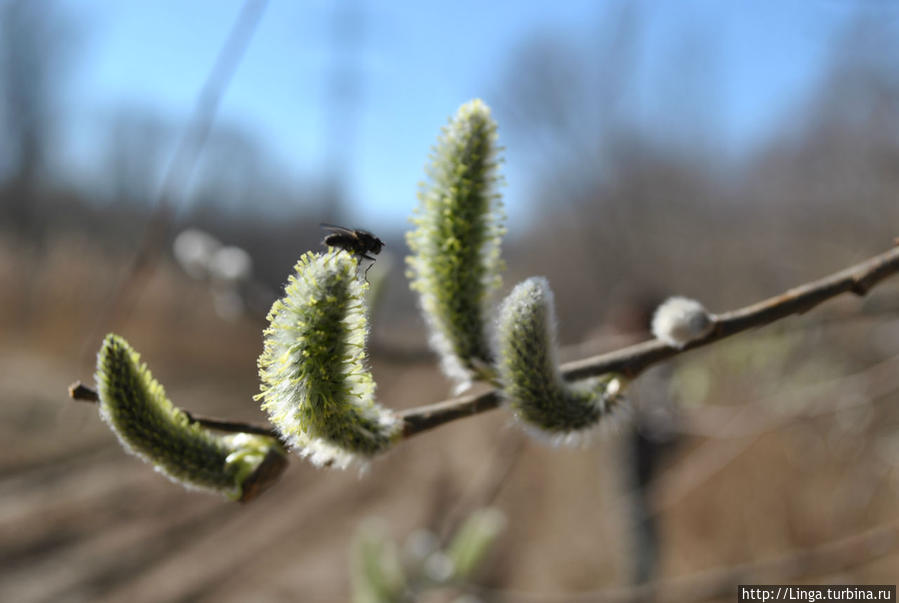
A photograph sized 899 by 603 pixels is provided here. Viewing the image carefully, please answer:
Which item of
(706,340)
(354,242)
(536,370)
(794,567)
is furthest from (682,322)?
(794,567)

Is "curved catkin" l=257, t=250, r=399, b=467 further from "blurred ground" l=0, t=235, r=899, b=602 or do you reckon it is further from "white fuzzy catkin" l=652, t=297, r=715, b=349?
"blurred ground" l=0, t=235, r=899, b=602

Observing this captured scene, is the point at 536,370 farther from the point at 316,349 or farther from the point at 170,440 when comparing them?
the point at 170,440

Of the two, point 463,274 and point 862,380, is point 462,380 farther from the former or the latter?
point 862,380

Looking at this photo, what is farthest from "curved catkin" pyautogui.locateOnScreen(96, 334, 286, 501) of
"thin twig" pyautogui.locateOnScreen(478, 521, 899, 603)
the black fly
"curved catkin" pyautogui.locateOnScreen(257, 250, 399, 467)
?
"thin twig" pyautogui.locateOnScreen(478, 521, 899, 603)

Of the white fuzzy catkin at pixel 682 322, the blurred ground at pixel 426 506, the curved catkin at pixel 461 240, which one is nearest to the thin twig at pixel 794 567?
the white fuzzy catkin at pixel 682 322

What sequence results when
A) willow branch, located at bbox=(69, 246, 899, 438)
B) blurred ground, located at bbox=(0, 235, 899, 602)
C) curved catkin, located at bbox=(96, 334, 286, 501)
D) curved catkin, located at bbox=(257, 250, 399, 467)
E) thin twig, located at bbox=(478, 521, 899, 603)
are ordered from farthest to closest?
1. blurred ground, located at bbox=(0, 235, 899, 602)
2. thin twig, located at bbox=(478, 521, 899, 603)
3. willow branch, located at bbox=(69, 246, 899, 438)
4. curved catkin, located at bbox=(96, 334, 286, 501)
5. curved catkin, located at bbox=(257, 250, 399, 467)

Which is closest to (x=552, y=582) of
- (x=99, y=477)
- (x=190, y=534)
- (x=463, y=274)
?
(x=190, y=534)

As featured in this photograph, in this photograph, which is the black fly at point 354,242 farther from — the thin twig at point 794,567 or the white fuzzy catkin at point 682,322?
the thin twig at point 794,567
